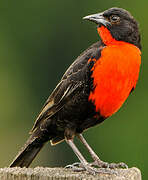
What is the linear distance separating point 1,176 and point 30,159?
1.65m

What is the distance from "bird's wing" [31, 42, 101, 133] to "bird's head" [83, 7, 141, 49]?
20 cm

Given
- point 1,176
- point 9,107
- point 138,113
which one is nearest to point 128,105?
point 138,113

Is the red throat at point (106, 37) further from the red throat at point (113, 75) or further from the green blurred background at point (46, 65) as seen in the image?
the green blurred background at point (46, 65)

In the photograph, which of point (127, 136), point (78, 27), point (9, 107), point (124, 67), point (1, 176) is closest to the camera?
point (1, 176)

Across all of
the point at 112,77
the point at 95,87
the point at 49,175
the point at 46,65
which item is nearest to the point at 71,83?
the point at 95,87

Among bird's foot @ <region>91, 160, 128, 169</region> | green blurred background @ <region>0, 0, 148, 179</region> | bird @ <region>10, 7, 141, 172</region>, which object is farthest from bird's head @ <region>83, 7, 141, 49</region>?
green blurred background @ <region>0, 0, 148, 179</region>

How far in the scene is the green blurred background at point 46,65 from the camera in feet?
84.2

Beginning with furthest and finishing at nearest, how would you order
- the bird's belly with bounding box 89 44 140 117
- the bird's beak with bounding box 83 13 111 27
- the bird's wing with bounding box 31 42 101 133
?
1. the bird's beak with bounding box 83 13 111 27
2. the bird's wing with bounding box 31 42 101 133
3. the bird's belly with bounding box 89 44 140 117

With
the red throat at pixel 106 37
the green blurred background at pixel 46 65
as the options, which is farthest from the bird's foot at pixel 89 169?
the green blurred background at pixel 46 65

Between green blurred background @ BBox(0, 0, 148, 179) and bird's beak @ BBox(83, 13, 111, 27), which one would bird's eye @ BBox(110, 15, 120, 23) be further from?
green blurred background @ BBox(0, 0, 148, 179)

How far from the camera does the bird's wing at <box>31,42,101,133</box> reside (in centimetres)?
952

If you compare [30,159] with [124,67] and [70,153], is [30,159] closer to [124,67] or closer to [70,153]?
[124,67]

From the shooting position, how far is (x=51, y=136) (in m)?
10.0

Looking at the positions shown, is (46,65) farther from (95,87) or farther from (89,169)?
(89,169)
